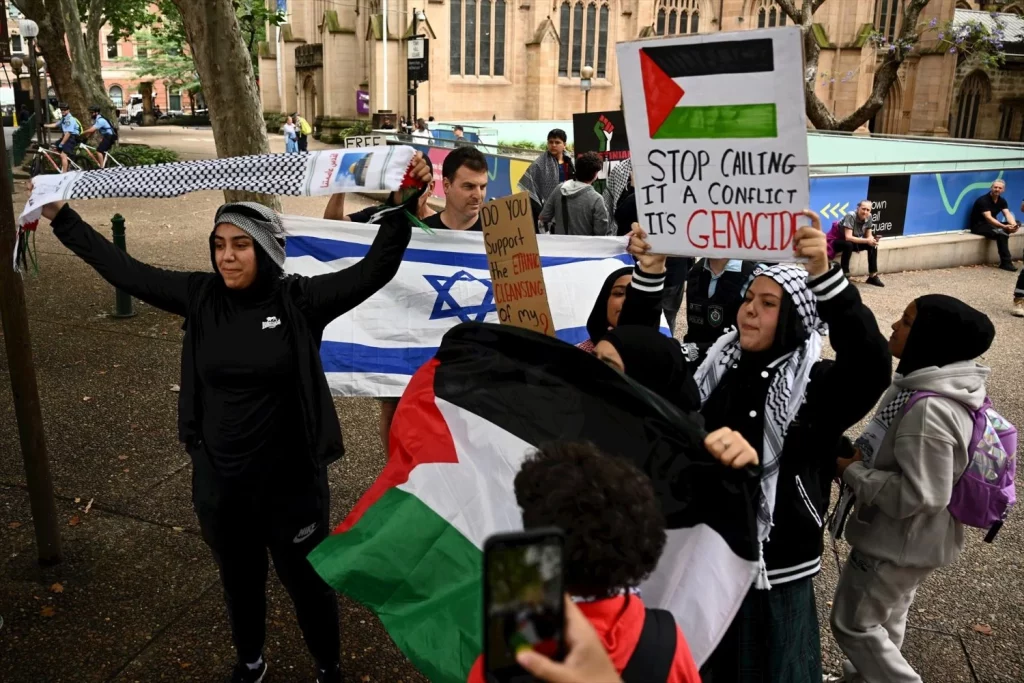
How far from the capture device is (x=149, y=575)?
14.9 feet

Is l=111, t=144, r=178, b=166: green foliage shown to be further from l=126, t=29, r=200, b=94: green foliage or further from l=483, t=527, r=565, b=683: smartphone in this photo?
l=126, t=29, r=200, b=94: green foliage

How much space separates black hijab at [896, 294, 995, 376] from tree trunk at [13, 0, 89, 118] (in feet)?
86.7

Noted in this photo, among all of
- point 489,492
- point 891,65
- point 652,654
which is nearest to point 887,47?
point 891,65

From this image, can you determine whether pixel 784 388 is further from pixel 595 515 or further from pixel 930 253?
pixel 930 253

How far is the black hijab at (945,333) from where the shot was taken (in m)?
3.02

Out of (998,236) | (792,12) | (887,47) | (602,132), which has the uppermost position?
(792,12)

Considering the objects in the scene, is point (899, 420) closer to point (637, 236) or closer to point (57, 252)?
point (637, 236)

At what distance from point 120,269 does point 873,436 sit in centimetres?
301

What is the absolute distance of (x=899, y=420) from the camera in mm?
3137

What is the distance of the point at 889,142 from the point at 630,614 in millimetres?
26606

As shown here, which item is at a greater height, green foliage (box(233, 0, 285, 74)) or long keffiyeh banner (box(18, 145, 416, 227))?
green foliage (box(233, 0, 285, 74))

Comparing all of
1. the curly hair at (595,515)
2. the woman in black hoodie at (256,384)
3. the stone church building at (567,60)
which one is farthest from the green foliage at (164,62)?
the curly hair at (595,515)

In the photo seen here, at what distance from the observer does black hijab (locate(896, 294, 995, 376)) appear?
9.92 feet

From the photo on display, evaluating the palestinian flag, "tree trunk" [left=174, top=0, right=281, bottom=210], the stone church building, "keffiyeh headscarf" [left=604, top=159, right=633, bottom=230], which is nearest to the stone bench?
"keffiyeh headscarf" [left=604, top=159, right=633, bottom=230]
